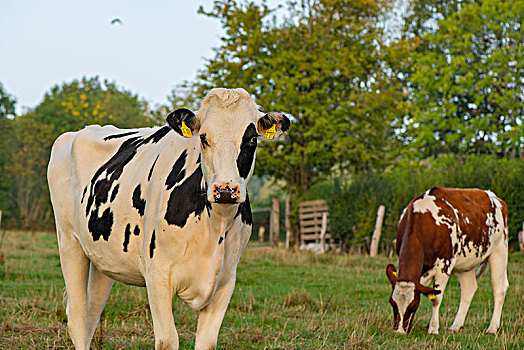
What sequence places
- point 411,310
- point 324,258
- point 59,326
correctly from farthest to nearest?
1. point 324,258
2. point 411,310
3. point 59,326

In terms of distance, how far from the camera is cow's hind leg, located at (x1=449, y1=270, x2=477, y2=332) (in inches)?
323

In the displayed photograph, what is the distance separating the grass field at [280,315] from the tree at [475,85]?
15.6 m

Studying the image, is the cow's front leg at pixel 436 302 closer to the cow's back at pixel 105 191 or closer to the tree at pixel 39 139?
the cow's back at pixel 105 191

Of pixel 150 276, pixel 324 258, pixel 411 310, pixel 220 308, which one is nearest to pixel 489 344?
pixel 411 310

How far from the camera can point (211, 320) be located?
14.3 ft

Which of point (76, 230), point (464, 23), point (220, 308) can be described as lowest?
point (220, 308)

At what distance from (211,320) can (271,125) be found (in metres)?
1.47

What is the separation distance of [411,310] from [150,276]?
14.8ft

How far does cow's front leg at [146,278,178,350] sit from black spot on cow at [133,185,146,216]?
0.55m

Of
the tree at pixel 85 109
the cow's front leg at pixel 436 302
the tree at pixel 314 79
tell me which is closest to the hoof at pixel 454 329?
the cow's front leg at pixel 436 302

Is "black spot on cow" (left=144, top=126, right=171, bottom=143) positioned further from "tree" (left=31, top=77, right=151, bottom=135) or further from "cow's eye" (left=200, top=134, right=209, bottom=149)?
"tree" (left=31, top=77, right=151, bottom=135)

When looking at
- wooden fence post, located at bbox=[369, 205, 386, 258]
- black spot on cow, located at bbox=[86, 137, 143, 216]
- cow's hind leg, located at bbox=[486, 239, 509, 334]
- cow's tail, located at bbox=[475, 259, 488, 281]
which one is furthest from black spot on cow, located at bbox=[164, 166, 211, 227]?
wooden fence post, located at bbox=[369, 205, 386, 258]

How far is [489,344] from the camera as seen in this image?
6.82 m

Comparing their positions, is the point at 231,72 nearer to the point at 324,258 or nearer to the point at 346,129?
the point at 346,129
